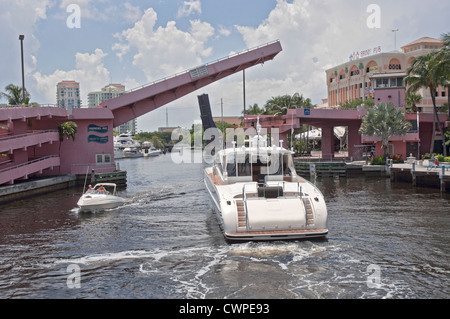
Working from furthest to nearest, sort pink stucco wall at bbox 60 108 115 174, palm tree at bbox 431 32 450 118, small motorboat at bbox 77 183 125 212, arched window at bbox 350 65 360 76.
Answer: arched window at bbox 350 65 360 76
palm tree at bbox 431 32 450 118
pink stucco wall at bbox 60 108 115 174
small motorboat at bbox 77 183 125 212

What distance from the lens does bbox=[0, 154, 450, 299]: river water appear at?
1132cm

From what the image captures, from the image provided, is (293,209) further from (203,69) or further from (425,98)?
(425,98)

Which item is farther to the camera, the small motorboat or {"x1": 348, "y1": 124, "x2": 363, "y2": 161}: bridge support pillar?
{"x1": 348, "y1": 124, "x2": 363, "y2": 161}: bridge support pillar

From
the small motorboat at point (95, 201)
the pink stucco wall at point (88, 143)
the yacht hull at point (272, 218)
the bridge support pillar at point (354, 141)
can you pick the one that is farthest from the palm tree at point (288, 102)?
the yacht hull at point (272, 218)

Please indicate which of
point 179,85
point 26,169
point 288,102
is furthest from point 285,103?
point 26,169

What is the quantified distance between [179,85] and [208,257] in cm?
2831

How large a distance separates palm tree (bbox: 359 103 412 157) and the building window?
23714 mm

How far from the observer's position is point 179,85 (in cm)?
4050

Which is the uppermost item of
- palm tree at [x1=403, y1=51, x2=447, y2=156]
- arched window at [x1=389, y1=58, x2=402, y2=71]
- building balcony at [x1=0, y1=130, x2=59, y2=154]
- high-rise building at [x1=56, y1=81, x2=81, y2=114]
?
high-rise building at [x1=56, y1=81, x2=81, y2=114]

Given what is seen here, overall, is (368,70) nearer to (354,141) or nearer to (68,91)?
(354,141)

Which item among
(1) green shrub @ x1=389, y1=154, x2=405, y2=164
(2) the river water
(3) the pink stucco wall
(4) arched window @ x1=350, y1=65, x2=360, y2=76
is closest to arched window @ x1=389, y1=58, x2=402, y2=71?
(4) arched window @ x1=350, y1=65, x2=360, y2=76

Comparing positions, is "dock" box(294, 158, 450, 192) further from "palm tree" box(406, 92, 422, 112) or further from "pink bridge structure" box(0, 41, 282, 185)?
"palm tree" box(406, 92, 422, 112)

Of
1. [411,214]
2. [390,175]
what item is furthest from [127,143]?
[411,214]

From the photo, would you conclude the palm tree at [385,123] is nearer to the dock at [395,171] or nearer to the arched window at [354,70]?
the dock at [395,171]
